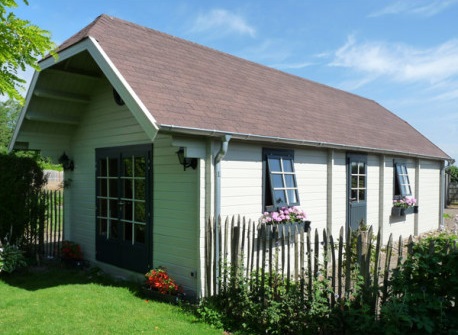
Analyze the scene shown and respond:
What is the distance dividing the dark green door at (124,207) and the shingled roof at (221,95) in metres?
1.40

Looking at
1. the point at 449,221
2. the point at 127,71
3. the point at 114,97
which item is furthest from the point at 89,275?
the point at 449,221

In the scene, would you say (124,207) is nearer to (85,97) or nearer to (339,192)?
(85,97)

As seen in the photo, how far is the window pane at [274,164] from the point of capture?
7.67 meters

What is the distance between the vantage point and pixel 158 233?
7055 millimetres

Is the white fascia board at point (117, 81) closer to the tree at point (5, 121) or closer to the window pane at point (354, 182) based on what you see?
the window pane at point (354, 182)

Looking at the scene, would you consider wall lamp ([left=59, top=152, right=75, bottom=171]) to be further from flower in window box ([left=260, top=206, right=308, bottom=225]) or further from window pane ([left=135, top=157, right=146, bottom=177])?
flower in window box ([left=260, top=206, right=308, bottom=225])

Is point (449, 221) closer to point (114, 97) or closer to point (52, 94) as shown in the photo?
point (114, 97)

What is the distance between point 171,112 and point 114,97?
9.39ft

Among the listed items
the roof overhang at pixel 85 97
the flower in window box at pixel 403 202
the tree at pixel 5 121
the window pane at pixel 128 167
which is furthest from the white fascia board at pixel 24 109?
the tree at pixel 5 121

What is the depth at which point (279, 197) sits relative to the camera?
7.75 m

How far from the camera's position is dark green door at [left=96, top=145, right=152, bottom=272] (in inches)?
291

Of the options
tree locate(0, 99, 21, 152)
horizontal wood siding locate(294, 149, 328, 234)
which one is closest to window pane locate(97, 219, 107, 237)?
horizontal wood siding locate(294, 149, 328, 234)

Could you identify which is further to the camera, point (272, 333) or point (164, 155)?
point (164, 155)

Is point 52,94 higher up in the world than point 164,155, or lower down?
higher up
